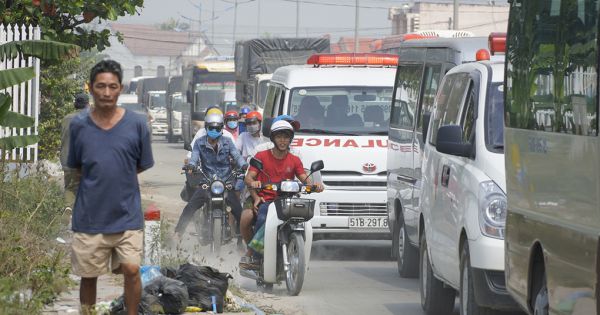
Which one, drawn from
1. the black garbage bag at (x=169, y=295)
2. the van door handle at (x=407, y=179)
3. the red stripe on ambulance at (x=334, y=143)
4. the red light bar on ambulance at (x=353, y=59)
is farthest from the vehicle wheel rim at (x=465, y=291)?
the red light bar on ambulance at (x=353, y=59)

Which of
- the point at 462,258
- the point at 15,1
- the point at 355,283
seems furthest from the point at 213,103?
the point at 462,258

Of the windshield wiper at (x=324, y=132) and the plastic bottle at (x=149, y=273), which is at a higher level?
the windshield wiper at (x=324, y=132)

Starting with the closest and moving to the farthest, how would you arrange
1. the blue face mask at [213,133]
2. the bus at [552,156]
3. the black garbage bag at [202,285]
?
the bus at [552,156] < the black garbage bag at [202,285] < the blue face mask at [213,133]

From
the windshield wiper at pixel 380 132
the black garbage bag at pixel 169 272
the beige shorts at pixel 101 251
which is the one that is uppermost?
the windshield wiper at pixel 380 132

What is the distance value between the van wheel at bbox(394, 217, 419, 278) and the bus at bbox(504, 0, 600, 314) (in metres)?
5.33

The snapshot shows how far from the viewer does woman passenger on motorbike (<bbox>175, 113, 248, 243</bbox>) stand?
1590 centimetres

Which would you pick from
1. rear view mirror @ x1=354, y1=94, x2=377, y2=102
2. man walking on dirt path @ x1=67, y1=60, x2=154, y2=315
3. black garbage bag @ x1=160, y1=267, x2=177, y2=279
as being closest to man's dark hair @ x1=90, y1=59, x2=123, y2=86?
man walking on dirt path @ x1=67, y1=60, x2=154, y2=315

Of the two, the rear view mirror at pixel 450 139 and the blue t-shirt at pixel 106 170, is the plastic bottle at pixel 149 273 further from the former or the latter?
the rear view mirror at pixel 450 139

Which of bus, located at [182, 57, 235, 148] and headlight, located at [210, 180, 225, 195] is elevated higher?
bus, located at [182, 57, 235, 148]

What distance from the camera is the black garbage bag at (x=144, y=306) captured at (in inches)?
361

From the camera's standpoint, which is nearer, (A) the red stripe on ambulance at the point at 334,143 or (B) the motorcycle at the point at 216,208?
(B) the motorcycle at the point at 216,208

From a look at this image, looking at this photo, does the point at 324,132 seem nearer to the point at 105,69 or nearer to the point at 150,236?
the point at 150,236

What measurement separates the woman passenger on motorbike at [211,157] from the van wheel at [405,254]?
2168 mm

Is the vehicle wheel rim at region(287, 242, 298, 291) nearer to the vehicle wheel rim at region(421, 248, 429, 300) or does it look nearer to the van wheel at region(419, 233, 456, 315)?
the vehicle wheel rim at region(421, 248, 429, 300)
